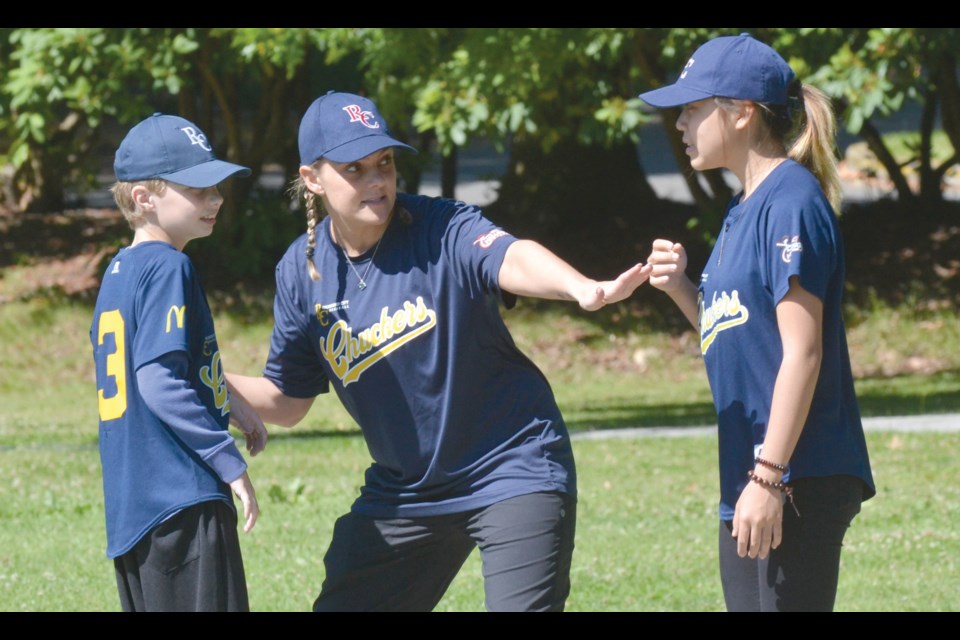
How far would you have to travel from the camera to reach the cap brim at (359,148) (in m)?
4.00

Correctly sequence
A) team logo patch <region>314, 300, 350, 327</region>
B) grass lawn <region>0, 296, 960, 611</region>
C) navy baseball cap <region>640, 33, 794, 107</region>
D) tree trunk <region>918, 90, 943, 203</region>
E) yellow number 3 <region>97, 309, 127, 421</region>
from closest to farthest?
1. navy baseball cap <region>640, 33, 794, 107</region>
2. yellow number 3 <region>97, 309, 127, 421</region>
3. team logo patch <region>314, 300, 350, 327</region>
4. grass lawn <region>0, 296, 960, 611</region>
5. tree trunk <region>918, 90, 943, 203</region>

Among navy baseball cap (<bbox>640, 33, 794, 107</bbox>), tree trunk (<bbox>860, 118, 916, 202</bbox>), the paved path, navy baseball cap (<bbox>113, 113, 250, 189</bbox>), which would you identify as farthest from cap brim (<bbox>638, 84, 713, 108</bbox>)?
tree trunk (<bbox>860, 118, 916, 202</bbox>)

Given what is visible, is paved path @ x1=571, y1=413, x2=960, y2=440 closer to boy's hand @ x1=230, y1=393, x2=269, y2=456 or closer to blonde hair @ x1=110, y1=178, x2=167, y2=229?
boy's hand @ x1=230, y1=393, x2=269, y2=456

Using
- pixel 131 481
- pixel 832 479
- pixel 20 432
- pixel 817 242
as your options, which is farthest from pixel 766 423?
pixel 20 432

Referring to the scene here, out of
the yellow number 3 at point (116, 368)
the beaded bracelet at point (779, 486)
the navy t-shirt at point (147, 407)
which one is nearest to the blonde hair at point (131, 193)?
the navy t-shirt at point (147, 407)

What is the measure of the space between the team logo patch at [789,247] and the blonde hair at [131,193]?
167cm

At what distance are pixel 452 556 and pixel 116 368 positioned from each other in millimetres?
1128

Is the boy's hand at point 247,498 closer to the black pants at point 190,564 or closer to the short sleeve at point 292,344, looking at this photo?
the black pants at point 190,564

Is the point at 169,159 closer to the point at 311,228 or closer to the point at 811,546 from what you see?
the point at 311,228

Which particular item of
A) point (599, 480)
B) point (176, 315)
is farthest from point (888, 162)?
point (176, 315)

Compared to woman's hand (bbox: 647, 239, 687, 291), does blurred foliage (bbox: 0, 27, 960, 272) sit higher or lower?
higher

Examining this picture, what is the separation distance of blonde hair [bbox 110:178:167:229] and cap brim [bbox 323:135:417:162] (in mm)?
475

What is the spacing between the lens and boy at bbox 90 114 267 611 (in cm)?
371

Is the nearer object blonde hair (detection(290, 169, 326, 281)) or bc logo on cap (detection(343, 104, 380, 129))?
bc logo on cap (detection(343, 104, 380, 129))
